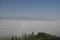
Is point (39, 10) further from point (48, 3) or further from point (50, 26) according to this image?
point (50, 26)

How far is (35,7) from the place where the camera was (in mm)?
1908

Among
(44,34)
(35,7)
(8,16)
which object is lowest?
(44,34)

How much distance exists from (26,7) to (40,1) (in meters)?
0.24

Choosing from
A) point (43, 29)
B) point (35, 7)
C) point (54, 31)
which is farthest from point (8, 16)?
point (54, 31)

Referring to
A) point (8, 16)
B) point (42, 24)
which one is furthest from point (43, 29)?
point (8, 16)

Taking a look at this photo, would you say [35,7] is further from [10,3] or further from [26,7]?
[10,3]

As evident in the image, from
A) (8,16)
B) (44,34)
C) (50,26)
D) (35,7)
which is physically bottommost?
(44,34)

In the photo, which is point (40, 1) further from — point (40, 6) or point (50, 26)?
point (50, 26)

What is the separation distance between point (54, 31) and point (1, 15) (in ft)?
2.80

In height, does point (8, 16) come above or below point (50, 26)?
above

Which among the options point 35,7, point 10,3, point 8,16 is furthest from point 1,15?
point 35,7

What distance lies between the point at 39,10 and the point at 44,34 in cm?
38

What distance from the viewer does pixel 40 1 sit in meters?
1.92

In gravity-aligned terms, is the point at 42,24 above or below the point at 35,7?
below
